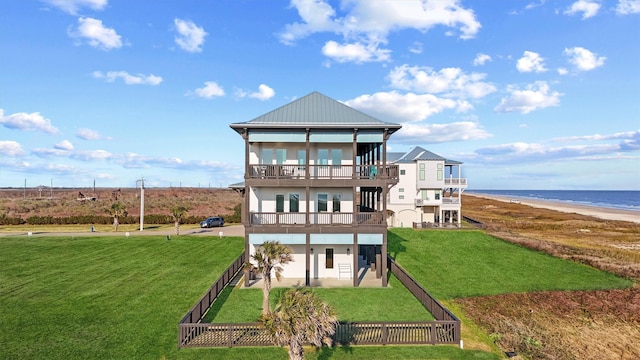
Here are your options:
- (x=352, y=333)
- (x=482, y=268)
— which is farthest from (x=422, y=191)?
(x=352, y=333)

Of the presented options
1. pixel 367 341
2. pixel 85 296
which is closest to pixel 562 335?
pixel 367 341

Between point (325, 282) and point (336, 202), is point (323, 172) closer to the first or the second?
point (336, 202)

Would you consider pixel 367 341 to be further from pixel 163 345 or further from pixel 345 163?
pixel 345 163

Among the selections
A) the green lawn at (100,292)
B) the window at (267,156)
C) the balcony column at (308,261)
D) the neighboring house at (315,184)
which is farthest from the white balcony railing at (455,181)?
the balcony column at (308,261)

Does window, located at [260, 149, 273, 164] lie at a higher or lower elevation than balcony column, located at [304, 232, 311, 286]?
higher

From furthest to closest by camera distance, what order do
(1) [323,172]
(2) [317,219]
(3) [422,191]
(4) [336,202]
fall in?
1. (3) [422,191]
2. (4) [336,202]
3. (1) [323,172]
4. (2) [317,219]

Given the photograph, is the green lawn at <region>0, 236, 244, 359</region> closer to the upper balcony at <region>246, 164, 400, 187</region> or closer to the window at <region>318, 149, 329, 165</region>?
the upper balcony at <region>246, 164, 400, 187</region>

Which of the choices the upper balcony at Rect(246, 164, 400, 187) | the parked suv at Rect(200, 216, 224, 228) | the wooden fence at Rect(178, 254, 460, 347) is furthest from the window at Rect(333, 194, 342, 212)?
the parked suv at Rect(200, 216, 224, 228)
